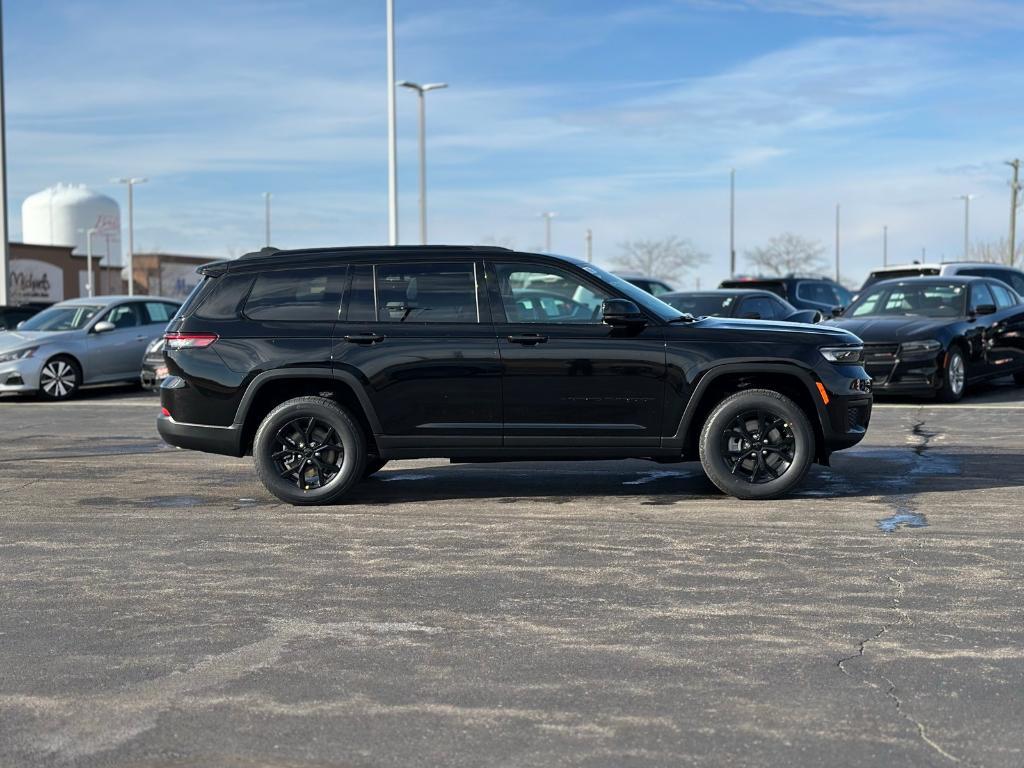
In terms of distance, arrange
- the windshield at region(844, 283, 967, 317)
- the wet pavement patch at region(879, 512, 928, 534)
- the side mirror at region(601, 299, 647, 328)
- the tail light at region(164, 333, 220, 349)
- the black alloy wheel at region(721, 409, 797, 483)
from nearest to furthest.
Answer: the wet pavement patch at region(879, 512, 928, 534) → the side mirror at region(601, 299, 647, 328) → the black alloy wheel at region(721, 409, 797, 483) → the tail light at region(164, 333, 220, 349) → the windshield at region(844, 283, 967, 317)

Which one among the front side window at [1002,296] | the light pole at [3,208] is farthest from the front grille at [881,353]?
the light pole at [3,208]

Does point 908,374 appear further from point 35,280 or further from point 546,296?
point 35,280

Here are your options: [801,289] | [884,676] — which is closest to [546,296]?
[884,676]

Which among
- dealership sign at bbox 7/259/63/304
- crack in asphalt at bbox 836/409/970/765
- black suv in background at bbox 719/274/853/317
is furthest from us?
dealership sign at bbox 7/259/63/304

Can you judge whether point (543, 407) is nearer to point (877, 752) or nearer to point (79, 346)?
point (877, 752)

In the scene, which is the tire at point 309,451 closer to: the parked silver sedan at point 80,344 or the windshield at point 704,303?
the windshield at point 704,303

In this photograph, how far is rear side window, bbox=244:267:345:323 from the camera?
8.99 m

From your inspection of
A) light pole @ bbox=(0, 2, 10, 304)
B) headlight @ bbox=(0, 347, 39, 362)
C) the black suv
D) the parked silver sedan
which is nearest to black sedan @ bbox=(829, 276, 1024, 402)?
the black suv

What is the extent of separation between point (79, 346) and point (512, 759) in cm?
1671

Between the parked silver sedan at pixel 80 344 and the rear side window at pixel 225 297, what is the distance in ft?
35.1

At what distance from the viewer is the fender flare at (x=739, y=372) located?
8750 mm

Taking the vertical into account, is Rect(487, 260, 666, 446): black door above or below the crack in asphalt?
above

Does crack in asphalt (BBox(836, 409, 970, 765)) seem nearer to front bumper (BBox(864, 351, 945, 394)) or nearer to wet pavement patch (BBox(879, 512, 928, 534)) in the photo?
wet pavement patch (BBox(879, 512, 928, 534))

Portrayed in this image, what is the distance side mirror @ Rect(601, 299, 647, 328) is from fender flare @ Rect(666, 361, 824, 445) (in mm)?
586
